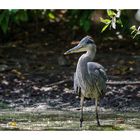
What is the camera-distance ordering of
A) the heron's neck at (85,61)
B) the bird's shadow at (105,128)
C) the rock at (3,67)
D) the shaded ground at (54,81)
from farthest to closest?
the rock at (3,67)
the shaded ground at (54,81)
the heron's neck at (85,61)
the bird's shadow at (105,128)

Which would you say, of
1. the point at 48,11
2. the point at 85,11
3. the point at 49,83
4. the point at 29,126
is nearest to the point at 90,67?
the point at 29,126

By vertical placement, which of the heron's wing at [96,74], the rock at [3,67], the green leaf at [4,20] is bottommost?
the heron's wing at [96,74]

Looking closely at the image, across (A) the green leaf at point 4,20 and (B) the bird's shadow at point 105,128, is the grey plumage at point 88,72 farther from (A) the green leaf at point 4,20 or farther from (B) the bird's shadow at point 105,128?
(A) the green leaf at point 4,20

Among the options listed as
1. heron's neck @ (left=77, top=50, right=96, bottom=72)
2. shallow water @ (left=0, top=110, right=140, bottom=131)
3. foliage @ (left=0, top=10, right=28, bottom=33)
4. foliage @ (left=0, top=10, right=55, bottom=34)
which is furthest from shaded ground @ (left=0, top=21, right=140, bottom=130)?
heron's neck @ (left=77, top=50, right=96, bottom=72)

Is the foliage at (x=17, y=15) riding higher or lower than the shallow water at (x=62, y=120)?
higher

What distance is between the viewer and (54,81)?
1077cm

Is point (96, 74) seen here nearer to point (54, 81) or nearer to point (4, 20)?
point (54, 81)

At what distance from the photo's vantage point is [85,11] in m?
11.8

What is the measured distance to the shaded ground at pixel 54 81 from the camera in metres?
8.50

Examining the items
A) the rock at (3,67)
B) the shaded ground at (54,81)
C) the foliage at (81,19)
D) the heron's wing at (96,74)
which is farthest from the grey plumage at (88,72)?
the foliage at (81,19)

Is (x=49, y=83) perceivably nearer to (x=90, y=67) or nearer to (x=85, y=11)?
(x=85, y=11)

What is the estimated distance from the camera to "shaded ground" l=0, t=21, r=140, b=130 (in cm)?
850

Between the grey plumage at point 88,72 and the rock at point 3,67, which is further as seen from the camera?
the rock at point 3,67

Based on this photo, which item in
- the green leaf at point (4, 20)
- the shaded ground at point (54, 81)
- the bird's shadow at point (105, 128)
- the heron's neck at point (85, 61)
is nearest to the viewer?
the bird's shadow at point (105, 128)
